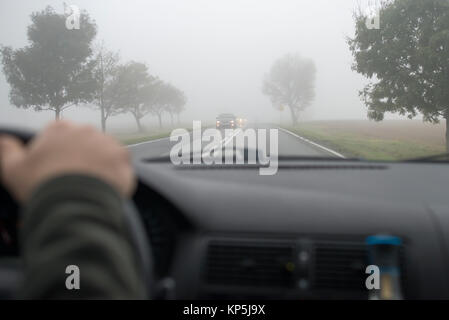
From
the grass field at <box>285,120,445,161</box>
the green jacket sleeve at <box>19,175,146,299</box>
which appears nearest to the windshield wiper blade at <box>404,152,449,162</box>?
the grass field at <box>285,120,445,161</box>

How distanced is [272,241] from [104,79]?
27.1 metres

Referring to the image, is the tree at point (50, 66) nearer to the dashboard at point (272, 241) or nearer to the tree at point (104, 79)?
the tree at point (104, 79)

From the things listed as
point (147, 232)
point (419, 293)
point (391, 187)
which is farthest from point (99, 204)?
point (391, 187)

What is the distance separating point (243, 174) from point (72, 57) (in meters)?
25.4

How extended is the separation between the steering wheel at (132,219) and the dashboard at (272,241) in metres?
0.09

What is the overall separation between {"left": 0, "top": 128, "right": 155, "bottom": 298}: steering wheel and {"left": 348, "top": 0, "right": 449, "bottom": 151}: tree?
16972 millimetres

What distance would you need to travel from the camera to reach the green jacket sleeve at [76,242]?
956 millimetres

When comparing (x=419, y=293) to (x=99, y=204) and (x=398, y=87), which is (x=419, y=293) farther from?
(x=398, y=87)

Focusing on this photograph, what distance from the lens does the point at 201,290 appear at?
2.38m

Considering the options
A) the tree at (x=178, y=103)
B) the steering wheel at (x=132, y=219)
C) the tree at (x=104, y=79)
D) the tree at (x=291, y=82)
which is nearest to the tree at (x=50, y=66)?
the tree at (x=104, y=79)

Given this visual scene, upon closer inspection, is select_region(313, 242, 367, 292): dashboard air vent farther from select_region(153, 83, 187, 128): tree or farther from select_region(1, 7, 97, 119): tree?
select_region(153, 83, 187, 128): tree

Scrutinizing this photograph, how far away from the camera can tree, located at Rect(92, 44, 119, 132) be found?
2618 cm

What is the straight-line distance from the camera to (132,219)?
185 centimetres

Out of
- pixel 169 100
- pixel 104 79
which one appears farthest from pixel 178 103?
pixel 104 79
